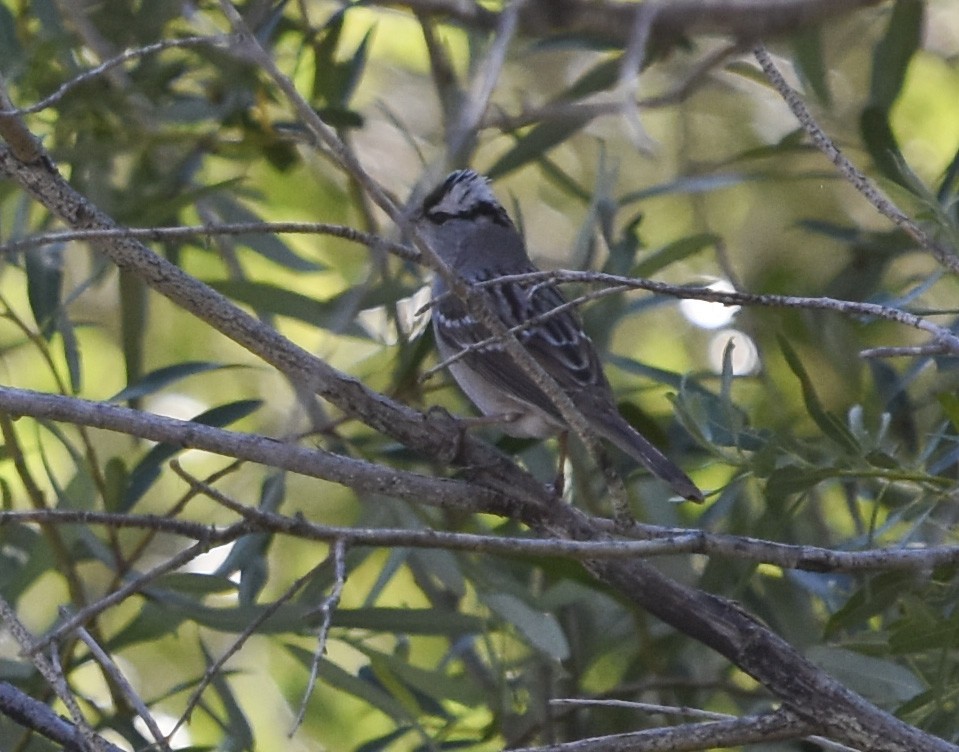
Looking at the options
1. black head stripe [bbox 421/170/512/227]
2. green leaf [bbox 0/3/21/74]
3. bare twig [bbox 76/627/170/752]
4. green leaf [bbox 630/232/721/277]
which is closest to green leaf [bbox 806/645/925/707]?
green leaf [bbox 630/232/721/277]

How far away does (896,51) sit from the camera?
280 centimetres

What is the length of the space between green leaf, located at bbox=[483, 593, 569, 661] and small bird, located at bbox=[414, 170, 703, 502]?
0.32 m

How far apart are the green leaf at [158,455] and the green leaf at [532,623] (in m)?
0.55

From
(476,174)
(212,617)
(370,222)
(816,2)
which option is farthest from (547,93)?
(212,617)

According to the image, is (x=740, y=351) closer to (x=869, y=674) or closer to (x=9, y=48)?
(x=869, y=674)

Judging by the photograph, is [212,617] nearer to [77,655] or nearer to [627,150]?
[77,655]

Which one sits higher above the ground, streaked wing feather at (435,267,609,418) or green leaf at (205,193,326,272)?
green leaf at (205,193,326,272)

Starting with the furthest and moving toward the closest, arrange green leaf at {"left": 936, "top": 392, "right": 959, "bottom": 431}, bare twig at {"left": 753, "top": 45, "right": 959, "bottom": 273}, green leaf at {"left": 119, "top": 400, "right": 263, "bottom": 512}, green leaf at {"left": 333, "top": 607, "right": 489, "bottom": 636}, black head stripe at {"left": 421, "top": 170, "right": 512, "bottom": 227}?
black head stripe at {"left": 421, "top": 170, "right": 512, "bottom": 227}
green leaf at {"left": 119, "top": 400, "right": 263, "bottom": 512}
green leaf at {"left": 333, "top": 607, "right": 489, "bottom": 636}
green leaf at {"left": 936, "top": 392, "right": 959, "bottom": 431}
bare twig at {"left": 753, "top": 45, "right": 959, "bottom": 273}

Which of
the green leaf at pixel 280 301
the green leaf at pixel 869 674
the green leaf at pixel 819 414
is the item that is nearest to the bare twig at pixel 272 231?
the green leaf at pixel 819 414

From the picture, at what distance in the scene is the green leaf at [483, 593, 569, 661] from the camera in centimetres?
227

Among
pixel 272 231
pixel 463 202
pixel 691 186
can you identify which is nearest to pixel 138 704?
pixel 272 231

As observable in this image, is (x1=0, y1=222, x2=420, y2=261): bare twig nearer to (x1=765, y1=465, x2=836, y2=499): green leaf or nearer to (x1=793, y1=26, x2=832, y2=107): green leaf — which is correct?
(x1=765, y1=465, x2=836, y2=499): green leaf

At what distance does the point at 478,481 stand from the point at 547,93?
2339mm

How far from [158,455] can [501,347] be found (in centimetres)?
75
